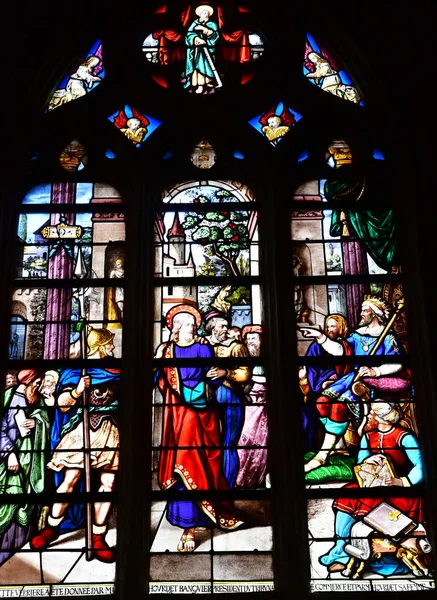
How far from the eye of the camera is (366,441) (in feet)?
30.2

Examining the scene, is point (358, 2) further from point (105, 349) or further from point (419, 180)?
point (105, 349)

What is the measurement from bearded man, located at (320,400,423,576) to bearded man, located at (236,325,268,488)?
0.60 meters

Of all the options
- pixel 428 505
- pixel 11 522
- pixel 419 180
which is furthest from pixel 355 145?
pixel 11 522

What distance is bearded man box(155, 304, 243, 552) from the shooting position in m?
8.95

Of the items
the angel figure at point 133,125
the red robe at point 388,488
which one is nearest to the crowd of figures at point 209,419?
the red robe at point 388,488

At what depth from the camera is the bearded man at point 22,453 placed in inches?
350

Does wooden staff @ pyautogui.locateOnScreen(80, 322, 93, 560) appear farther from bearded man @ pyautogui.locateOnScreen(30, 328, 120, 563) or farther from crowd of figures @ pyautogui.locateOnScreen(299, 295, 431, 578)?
crowd of figures @ pyautogui.locateOnScreen(299, 295, 431, 578)

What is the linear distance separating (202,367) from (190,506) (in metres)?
1.08

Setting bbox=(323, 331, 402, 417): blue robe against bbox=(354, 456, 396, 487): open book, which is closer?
bbox=(354, 456, 396, 487): open book

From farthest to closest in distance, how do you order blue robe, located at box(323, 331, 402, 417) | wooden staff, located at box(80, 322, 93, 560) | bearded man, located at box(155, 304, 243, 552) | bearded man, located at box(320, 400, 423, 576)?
blue robe, located at box(323, 331, 402, 417) < bearded man, located at box(155, 304, 243, 552) < wooden staff, located at box(80, 322, 93, 560) < bearded man, located at box(320, 400, 423, 576)

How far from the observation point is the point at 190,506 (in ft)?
29.5

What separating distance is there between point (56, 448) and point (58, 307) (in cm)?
117

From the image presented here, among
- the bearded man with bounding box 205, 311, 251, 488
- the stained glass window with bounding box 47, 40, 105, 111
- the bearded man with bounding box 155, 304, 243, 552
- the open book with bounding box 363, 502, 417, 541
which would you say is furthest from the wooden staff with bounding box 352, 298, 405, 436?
the stained glass window with bounding box 47, 40, 105, 111

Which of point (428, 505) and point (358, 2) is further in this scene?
point (358, 2)
